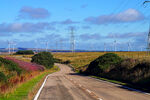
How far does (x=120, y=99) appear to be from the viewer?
13.2 m

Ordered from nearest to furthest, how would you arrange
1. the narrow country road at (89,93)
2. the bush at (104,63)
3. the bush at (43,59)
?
the narrow country road at (89,93) → the bush at (104,63) → the bush at (43,59)

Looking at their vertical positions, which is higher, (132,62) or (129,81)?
(132,62)

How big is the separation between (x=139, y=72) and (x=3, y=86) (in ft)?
49.8

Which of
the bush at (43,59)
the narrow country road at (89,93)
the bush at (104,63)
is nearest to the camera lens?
the narrow country road at (89,93)

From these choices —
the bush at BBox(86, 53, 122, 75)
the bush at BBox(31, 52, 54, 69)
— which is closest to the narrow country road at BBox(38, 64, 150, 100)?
the bush at BBox(86, 53, 122, 75)

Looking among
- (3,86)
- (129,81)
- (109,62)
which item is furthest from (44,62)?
(3,86)

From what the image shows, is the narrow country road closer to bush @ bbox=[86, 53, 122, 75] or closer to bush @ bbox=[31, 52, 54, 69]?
bush @ bbox=[86, 53, 122, 75]

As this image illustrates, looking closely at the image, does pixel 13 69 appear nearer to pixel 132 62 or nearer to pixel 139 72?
pixel 139 72

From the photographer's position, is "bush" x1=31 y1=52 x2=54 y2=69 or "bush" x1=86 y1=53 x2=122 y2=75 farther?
"bush" x1=31 y1=52 x2=54 y2=69

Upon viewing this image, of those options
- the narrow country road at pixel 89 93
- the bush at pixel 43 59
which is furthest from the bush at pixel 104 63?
the bush at pixel 43 59

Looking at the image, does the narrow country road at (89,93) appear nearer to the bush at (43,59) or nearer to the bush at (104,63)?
the bush at (104,63)

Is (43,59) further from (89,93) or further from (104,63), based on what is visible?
(89,93)

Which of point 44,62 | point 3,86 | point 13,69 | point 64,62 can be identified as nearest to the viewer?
point 3,86

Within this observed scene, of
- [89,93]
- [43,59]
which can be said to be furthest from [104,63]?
[43,59]
